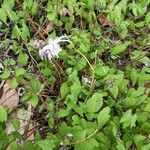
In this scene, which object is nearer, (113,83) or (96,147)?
(96,147)

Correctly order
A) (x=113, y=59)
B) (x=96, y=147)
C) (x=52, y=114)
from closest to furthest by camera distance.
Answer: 1. (x=96, y=147)
2. (x=52, y=114)
3. (x=113, y=59)

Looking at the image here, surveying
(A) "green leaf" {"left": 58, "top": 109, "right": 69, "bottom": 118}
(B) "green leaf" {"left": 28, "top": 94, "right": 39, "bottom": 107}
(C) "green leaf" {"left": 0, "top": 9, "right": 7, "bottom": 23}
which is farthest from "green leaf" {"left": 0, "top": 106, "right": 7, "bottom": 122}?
(C) "green leaf" {"left": 0, "top": 9, "right": 7, "bottom": 23}

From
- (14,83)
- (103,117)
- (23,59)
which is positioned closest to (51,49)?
(23,59)

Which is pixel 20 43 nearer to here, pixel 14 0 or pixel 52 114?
pixel 14 0

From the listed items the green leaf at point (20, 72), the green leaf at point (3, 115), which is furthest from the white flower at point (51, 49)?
the green leaf at point (3, 115)

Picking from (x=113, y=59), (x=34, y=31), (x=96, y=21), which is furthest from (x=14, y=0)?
(x=113, y=59)

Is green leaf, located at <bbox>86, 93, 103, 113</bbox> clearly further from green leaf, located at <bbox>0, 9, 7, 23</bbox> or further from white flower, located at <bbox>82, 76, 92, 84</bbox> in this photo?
green leaf, located at <bbox>0, 9, 7, 23</bbox>

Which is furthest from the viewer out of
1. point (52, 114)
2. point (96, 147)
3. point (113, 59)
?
point (113, 59)

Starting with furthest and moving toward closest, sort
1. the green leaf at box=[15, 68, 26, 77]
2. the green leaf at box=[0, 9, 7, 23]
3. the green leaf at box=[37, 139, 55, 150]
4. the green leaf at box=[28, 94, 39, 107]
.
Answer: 1. the green leaf at box=[0, 9, 7, 23]
2. the green leaf at box=[15, 68, 26, 77]
3. the green leaf at box=[28, 94, 39, 107]
4. the green leaf at box=[37, 139, 55, 150]

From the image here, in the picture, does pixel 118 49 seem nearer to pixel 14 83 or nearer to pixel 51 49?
pixel 51 49

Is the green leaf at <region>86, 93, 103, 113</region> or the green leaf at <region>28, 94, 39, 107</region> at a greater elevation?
the green leaf at <region>28, 94, 39, 107</region>
